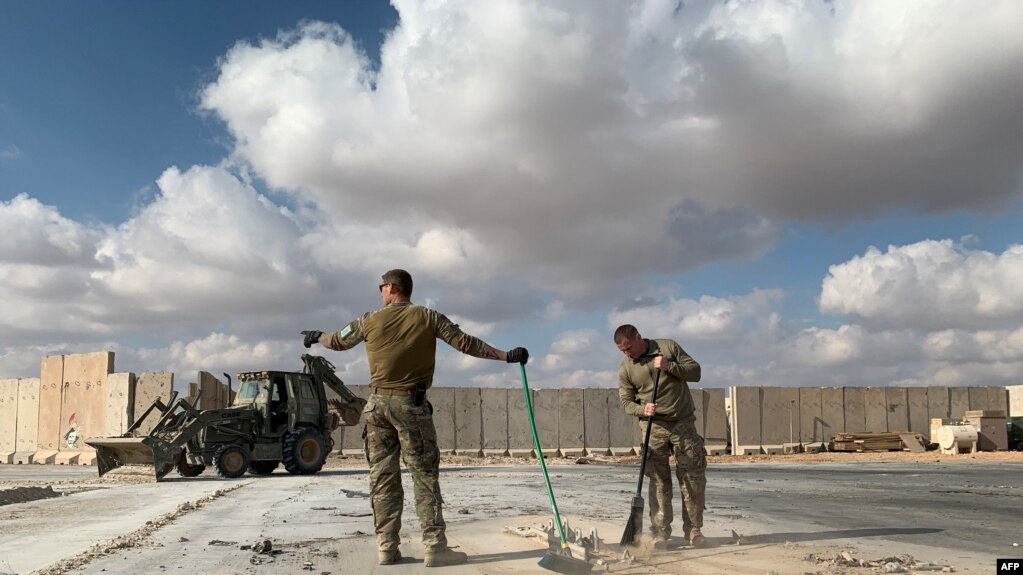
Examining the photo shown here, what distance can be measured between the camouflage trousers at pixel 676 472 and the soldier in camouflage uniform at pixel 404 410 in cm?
175

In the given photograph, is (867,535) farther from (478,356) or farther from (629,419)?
(629,419)

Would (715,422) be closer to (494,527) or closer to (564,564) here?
(494,527)

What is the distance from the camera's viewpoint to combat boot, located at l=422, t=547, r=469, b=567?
5387mm

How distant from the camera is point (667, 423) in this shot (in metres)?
6.64

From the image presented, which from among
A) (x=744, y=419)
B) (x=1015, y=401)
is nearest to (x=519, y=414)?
(x=744, y=419)

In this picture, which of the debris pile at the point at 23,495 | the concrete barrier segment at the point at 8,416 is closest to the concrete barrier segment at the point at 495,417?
the concrete barrier segment at the point at 8,416

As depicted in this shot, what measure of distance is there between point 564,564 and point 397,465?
1.36m

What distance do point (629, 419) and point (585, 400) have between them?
171 centimetres

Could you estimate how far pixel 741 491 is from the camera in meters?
13.0

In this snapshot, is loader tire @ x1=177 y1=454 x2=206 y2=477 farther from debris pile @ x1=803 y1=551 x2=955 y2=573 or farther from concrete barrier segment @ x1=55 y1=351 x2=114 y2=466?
debris pile @ x1=803 y1=551 x2=955 y2=573

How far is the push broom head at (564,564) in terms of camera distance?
5016mm

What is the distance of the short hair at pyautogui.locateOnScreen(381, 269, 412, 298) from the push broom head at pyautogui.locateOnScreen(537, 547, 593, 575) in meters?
2.05

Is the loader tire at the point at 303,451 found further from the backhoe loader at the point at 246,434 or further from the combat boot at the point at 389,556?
the combat boot at the point at 389,556

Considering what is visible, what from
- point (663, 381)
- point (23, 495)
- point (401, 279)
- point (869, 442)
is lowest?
point (869, 442)
